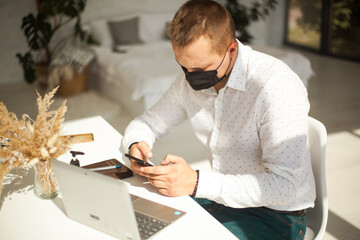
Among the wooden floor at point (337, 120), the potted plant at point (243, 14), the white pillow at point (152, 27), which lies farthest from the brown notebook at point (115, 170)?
the potted plant at point (243, 14)

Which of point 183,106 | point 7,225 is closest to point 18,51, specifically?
point 183,106

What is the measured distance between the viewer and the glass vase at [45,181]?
1.11 meters

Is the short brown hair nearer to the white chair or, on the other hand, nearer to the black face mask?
the black face mask

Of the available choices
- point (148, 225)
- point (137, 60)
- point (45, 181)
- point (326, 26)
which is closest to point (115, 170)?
point (45, 181)

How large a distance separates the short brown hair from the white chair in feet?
1.39

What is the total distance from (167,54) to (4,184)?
11.4 ft

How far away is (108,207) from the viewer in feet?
3.00

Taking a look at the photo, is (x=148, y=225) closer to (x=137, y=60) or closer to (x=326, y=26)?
(x=137, y=60)

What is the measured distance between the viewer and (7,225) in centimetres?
104

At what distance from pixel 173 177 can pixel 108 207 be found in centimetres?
24

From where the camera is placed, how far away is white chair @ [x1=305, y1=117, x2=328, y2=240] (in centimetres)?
126

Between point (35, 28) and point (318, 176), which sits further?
point (35, 28)

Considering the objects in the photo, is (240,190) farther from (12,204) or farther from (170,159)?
(12,204)

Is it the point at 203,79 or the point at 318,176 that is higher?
the point at 203,79
